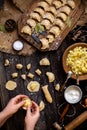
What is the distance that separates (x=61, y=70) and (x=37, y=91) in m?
0.26

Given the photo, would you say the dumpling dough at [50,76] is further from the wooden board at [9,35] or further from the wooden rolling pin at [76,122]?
the wooden rolling pin at [76,122]

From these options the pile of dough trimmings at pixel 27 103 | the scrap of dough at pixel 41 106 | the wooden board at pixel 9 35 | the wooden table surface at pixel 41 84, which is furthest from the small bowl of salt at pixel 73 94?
the wooden board at pixel 9 35

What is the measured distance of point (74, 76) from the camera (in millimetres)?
3576

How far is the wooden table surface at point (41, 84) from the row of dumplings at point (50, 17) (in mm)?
106

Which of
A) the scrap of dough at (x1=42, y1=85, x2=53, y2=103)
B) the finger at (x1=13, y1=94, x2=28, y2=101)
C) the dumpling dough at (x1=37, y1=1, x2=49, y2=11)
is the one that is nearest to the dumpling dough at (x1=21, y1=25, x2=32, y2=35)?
the dumpling dough at (x1=37, y1=1, x2=49, y2=11)

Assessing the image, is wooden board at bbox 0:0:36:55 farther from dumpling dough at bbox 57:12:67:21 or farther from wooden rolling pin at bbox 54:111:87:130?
wooden rolling pin at bbox 54:111:87:130

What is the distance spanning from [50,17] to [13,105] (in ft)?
2.77

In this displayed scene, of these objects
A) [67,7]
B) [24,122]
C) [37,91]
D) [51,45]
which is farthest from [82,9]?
[24,122]

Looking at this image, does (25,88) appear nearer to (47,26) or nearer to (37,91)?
(37,91)

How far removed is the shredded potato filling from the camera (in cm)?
360

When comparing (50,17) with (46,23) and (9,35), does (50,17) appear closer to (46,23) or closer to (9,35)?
(46,23)

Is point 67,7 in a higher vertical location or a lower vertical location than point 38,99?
higher

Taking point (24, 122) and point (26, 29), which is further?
point (26, 29)

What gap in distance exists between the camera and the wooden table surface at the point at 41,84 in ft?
11.6
